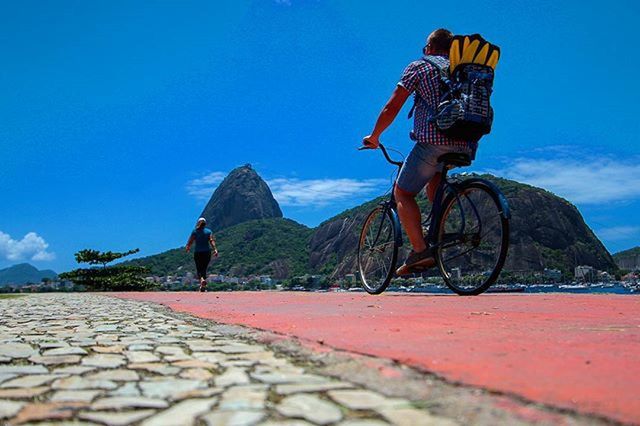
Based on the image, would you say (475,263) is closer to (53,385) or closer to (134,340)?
(134,340)

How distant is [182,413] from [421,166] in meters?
3.91

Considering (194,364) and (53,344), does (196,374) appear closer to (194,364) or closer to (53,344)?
(194,364)

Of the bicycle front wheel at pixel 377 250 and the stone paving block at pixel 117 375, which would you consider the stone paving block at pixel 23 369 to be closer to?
the stone paving block at pixel 117 375

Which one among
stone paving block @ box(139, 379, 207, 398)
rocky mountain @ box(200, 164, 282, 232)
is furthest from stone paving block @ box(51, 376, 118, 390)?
rocky mountain @ box(200, 164, 282, 232)

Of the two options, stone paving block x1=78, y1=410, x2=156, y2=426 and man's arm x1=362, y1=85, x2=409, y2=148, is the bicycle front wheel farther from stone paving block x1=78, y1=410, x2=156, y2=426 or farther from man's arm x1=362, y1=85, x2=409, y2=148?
stone paving block x1=78, y1=410, x2=156, y2=426

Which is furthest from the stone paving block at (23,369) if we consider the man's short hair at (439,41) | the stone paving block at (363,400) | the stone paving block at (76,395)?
the man's short hair at (439,41)

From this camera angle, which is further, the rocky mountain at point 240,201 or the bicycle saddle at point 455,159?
the rocky mountain at point 240,201

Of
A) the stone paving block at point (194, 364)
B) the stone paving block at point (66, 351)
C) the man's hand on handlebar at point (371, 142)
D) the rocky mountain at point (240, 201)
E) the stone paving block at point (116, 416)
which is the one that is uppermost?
the rocky mountain at point (240, 201)

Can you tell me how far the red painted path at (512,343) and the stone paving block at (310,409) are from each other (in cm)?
43

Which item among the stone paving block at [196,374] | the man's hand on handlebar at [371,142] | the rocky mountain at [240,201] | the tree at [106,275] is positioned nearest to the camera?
the stone paving block at [196,374]

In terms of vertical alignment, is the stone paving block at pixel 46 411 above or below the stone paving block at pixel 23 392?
below

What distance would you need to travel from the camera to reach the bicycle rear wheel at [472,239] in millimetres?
4695

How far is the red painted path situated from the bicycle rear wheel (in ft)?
2.01

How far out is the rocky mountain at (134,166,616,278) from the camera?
9.43 m
